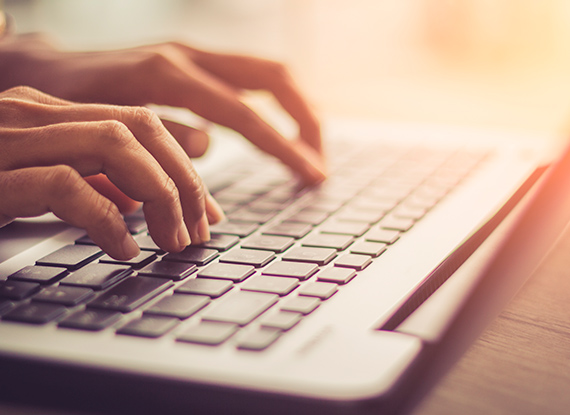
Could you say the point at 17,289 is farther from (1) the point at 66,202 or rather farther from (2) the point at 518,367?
(2) the point at 518,367

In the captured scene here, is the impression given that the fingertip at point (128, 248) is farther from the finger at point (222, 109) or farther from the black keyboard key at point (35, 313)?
the finger at point (222, 109)

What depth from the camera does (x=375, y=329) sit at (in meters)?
0.33

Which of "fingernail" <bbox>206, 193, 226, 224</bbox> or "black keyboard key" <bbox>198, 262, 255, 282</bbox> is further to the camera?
"fingernail" <bbox>206, 193, 226, 224</bbox>

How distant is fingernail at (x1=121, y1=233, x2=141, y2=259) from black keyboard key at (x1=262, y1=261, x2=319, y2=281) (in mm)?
98

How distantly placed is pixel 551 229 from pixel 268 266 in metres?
0.22

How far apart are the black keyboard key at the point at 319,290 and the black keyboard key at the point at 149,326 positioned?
0.09 metres

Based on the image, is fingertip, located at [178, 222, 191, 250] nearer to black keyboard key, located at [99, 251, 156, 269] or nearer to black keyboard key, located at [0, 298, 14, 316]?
black keyboard key, located at [99, 251, 156, 269]

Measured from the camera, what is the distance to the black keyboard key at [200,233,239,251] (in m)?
0.48

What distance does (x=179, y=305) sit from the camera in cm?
35

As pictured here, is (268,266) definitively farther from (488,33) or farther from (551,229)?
(488,33)

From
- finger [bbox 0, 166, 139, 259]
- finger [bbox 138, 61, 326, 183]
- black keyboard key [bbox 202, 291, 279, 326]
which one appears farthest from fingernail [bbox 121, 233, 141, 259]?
finger [bbox 138, 61, 326, 183]

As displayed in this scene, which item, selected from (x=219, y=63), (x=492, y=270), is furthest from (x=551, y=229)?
(x=219, y=63)

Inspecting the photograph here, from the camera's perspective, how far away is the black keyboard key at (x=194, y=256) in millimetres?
440

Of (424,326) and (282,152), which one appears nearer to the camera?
(424,326)
